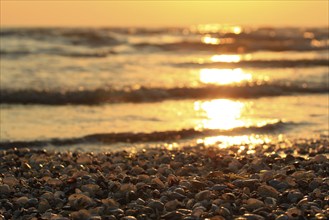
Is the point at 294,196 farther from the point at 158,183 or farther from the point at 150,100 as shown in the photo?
the point at 150,100

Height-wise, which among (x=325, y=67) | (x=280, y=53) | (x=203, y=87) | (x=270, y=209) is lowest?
(x=270, y=209)

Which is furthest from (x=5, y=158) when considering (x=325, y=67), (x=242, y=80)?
(x=325, y=67)

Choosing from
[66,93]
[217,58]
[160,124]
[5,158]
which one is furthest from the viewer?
[217,58]

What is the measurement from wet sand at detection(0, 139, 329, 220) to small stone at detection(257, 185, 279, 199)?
1cm

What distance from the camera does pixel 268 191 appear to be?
673 cm

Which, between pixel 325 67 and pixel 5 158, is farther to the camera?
pixel 325 67

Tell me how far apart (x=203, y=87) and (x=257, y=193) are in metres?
13.0

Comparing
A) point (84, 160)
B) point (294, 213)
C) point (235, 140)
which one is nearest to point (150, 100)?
point (235, 140)

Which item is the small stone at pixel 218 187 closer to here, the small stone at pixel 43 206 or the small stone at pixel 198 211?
the small stone at pixel 198 211

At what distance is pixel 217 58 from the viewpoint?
3547 centimetres

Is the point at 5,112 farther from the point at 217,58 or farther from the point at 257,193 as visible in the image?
the point at 217,58

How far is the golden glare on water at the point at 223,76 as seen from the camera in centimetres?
2173

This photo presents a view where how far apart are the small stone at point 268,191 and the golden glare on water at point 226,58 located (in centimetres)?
2623

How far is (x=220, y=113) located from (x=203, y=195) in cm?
850
